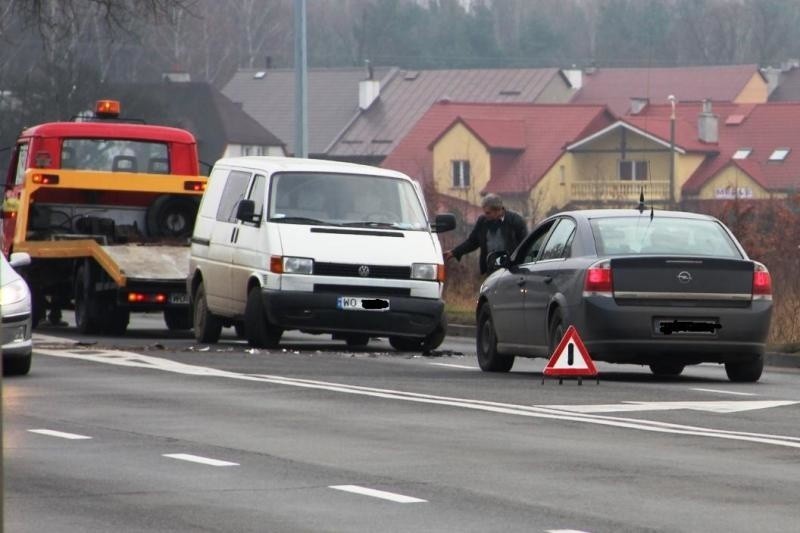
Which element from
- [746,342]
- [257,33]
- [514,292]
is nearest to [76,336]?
[514,292]

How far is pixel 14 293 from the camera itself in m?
17.4

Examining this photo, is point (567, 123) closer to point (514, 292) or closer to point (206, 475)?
point (514, 292)

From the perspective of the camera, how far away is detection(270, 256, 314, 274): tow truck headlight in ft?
69.7

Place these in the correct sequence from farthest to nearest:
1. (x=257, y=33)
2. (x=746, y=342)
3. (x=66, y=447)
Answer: (x=257, y=33) < (x=746, y=342) < (x=66, y=447)

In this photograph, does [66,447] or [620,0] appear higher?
[620,0]

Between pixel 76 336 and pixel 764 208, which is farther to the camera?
pixel 764 208

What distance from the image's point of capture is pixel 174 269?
2511cm

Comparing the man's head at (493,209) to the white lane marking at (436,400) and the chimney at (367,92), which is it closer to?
the white lane marking at (436,400)

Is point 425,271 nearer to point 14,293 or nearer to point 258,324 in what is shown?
point 258,324

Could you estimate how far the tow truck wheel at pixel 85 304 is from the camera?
25.2 metres

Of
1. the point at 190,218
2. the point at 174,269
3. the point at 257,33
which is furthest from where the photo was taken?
the point at 257,33

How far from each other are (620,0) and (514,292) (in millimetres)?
152837

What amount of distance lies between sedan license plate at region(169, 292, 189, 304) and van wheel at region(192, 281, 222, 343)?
4.62 ft

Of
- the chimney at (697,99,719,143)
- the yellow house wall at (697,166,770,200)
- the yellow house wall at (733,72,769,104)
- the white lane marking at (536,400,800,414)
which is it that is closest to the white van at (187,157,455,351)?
the white lane marking at (536,400,800,414)
